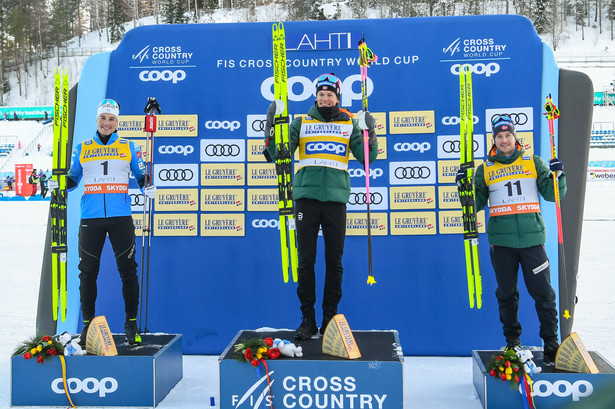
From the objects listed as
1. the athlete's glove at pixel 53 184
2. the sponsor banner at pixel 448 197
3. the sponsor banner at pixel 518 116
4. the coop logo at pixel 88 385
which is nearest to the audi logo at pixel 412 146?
the sponsor banner at pixel 448 197

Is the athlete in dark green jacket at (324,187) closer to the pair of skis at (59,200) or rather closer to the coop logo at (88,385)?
the coop logo at (88,385)

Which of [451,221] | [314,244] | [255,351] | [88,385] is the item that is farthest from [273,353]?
[451,221]

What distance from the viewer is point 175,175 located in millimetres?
4441

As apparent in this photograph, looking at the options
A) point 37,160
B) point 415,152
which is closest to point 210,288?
point 415,152

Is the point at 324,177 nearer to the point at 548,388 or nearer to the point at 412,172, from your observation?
the point at 412,172

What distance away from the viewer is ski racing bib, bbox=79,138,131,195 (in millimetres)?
3562

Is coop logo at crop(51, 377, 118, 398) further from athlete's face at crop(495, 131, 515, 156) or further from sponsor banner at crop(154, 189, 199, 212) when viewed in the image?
athlete's face at crop(495, 131, 515, 156)

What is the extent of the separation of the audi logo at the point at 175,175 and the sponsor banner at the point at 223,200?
0.66ft

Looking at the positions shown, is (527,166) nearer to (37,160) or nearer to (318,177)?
(318,177)

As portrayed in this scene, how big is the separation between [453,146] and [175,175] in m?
2.33

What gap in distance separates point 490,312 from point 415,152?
1423 millimetres

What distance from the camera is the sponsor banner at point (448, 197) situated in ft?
13.9

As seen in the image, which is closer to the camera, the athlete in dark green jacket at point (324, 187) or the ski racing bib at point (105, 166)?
the athlete in dark green jacket at point (324, 187)

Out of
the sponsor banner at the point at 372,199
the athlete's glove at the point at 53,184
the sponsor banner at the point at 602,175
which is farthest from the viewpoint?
the sponsor banner at the point at 602,175
